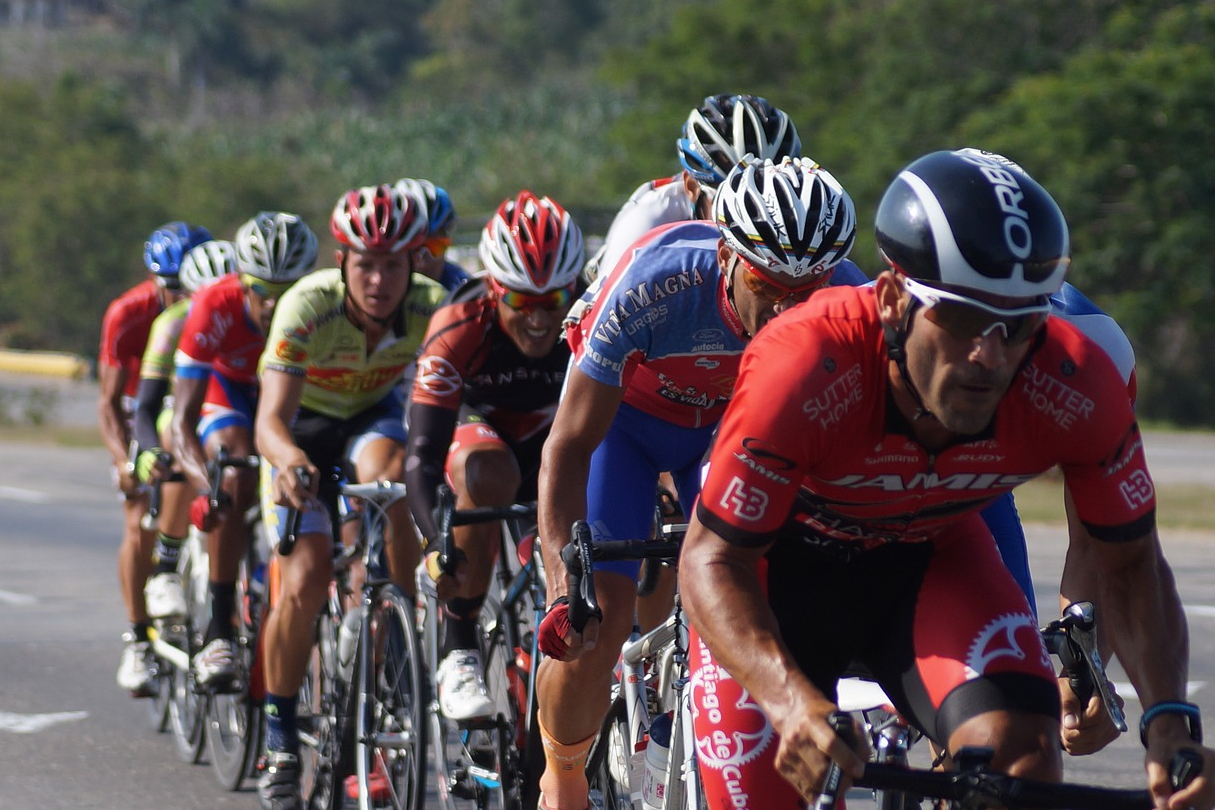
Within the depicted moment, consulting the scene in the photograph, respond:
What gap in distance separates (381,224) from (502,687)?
68.5 inches

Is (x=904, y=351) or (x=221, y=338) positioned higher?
(x=904, y=351)

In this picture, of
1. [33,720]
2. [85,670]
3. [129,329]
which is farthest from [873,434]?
[85,670]

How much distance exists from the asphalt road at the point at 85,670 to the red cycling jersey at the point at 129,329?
1.62m

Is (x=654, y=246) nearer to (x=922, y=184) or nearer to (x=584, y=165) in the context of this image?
(x=922, y=184)

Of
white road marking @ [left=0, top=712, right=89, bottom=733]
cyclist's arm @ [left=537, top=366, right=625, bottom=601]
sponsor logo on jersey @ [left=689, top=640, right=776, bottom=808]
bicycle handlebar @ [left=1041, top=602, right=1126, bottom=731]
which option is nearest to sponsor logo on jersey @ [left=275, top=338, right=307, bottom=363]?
cyclist's arm @ [left=537, top=366, right=625, bottom=601]

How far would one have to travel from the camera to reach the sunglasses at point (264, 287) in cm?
751

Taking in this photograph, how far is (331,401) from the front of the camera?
6848 mm

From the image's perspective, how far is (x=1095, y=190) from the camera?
27.0m

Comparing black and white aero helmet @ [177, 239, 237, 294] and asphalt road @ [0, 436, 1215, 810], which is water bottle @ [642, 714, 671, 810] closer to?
asphalt road @ [0, 436, 1215, 810]

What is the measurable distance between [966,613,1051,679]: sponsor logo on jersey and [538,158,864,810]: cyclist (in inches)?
42.5

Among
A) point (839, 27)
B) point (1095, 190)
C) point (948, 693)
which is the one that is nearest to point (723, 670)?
point (948, 693)

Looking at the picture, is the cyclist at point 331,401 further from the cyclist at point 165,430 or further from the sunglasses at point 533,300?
the cyclist at point 165,430

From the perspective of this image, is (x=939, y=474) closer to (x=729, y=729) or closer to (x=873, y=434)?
(x=873, y=434)

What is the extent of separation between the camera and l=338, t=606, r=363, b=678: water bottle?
5.76m
